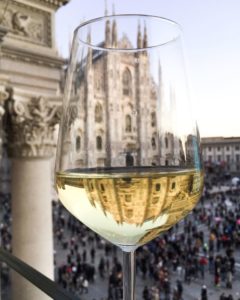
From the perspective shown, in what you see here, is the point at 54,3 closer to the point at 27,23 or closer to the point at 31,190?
the point at 27,23

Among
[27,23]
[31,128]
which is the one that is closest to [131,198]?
[31,128]

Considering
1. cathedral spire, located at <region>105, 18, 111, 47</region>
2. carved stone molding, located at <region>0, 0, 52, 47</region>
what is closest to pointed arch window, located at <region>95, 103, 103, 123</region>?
cathedral spire, located at <region>105, 18, 111, 47</region>

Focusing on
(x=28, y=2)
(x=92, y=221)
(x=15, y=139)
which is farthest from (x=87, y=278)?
(x=92, y=221)

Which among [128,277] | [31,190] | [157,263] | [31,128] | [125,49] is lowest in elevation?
[157,263]

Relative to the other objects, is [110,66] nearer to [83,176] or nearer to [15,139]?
[83,176]

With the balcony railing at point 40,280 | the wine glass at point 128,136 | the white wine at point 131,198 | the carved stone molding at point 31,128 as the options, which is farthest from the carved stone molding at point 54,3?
the white wine at point 131,198

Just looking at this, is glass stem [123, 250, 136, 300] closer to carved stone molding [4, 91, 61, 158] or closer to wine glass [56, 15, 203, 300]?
wine glass [56, 15, 203, 300]
